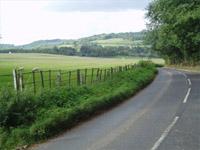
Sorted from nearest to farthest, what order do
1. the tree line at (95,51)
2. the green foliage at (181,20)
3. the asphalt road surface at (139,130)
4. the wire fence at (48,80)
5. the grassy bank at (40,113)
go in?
the asphalt road surface at (139,130)
the grassy bank at (40,113)
the wire fence at (48,80)
the green foliage at (181,20)
the tree line at (95,51)

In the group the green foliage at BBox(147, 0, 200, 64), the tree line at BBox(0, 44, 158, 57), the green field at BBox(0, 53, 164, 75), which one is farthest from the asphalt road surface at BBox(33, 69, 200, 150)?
the tree line at BBox(0, 44, 158, 57)

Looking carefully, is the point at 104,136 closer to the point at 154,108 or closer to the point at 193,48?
the point at 154,108

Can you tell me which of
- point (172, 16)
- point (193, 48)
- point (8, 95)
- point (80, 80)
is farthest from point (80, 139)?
point (193, 48)

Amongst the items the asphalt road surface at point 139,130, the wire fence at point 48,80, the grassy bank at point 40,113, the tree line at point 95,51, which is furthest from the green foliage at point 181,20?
the tree line at point 95,51

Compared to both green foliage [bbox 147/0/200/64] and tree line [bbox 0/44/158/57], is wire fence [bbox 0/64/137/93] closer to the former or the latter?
green foliage [bbox 147/0/200/64]

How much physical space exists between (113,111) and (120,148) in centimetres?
885

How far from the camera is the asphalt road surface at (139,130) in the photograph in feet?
42.2

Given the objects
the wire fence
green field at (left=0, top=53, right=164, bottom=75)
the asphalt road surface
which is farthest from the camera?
green field at (left=0, top=53, right=164, bottom=75)

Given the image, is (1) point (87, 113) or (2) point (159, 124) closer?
(2) point (159, 124)

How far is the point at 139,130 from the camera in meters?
15.4

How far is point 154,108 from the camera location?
71.4 ft

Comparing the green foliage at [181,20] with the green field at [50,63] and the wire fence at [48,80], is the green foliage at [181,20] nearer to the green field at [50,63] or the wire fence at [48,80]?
the green field at [50,63]

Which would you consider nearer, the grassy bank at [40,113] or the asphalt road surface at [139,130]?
the asphalt road surface at [139,130]

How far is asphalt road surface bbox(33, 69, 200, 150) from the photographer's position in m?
12.9
